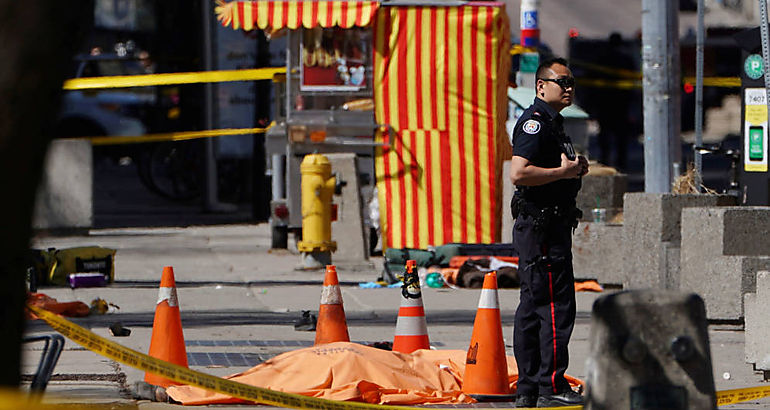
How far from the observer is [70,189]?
14.9 m

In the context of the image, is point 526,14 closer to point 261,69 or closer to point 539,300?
point 261,69

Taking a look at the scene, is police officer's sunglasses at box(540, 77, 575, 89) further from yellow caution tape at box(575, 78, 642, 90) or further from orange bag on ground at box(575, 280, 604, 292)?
yellow caution tape at box(575, 78, 642, 90)

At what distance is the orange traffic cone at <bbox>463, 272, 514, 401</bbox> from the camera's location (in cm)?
715

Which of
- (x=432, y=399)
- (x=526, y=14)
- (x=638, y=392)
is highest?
(x=526, y=14)

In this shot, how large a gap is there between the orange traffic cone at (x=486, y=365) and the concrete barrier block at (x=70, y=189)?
8.30 m

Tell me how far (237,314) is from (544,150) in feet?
13.8

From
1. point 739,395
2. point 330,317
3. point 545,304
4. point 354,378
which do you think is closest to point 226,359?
point 330,317

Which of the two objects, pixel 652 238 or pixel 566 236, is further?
pixel 652 238

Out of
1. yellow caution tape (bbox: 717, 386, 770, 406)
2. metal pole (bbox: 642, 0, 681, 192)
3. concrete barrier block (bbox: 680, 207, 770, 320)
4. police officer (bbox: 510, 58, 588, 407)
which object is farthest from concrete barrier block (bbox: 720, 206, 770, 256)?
yellow caution tape (bbox: 717, 386, 770, 406)

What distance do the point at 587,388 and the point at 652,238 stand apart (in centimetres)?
659

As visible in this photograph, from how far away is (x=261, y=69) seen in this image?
18.8 meters

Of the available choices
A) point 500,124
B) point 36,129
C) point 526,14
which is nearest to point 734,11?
point 526,14

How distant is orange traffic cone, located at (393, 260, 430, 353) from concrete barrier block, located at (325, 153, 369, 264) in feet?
20.5

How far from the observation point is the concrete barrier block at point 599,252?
1207cm
